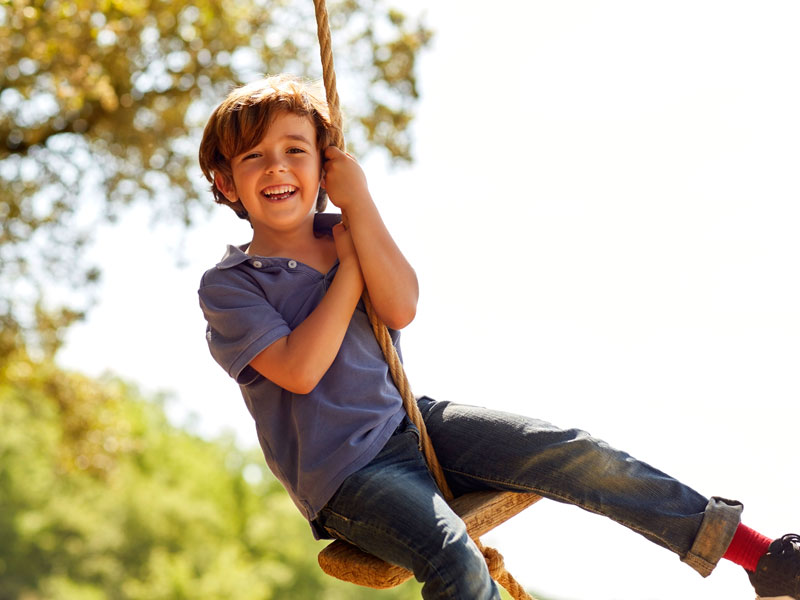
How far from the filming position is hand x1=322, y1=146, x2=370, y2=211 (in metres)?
1.94

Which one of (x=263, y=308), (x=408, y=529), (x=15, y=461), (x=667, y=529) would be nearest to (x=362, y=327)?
(x=263, y=308)

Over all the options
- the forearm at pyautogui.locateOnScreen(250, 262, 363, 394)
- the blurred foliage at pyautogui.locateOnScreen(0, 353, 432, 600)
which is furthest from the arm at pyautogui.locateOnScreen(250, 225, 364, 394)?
the blurred foliage at pyautogui.locateOnScreen(0, 353, 432, 600)

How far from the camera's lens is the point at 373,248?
1892 millimetres

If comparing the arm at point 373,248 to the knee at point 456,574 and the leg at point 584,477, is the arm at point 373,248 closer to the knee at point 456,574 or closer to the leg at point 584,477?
the leg at point 584,477

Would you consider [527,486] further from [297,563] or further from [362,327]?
[297,563]

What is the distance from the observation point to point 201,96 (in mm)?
6457

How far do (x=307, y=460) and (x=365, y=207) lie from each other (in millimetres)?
509

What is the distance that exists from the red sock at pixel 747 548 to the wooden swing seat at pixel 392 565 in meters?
0.38

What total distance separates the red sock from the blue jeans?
0.04 meters

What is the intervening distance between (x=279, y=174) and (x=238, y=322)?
31 cm

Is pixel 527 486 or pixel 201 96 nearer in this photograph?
pixel 527 486

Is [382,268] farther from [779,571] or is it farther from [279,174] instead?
[779,571]

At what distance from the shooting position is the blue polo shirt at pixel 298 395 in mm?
1806

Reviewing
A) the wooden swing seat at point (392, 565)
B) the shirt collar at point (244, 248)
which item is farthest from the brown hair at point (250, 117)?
the wooden swing seat at point (392, 565)
